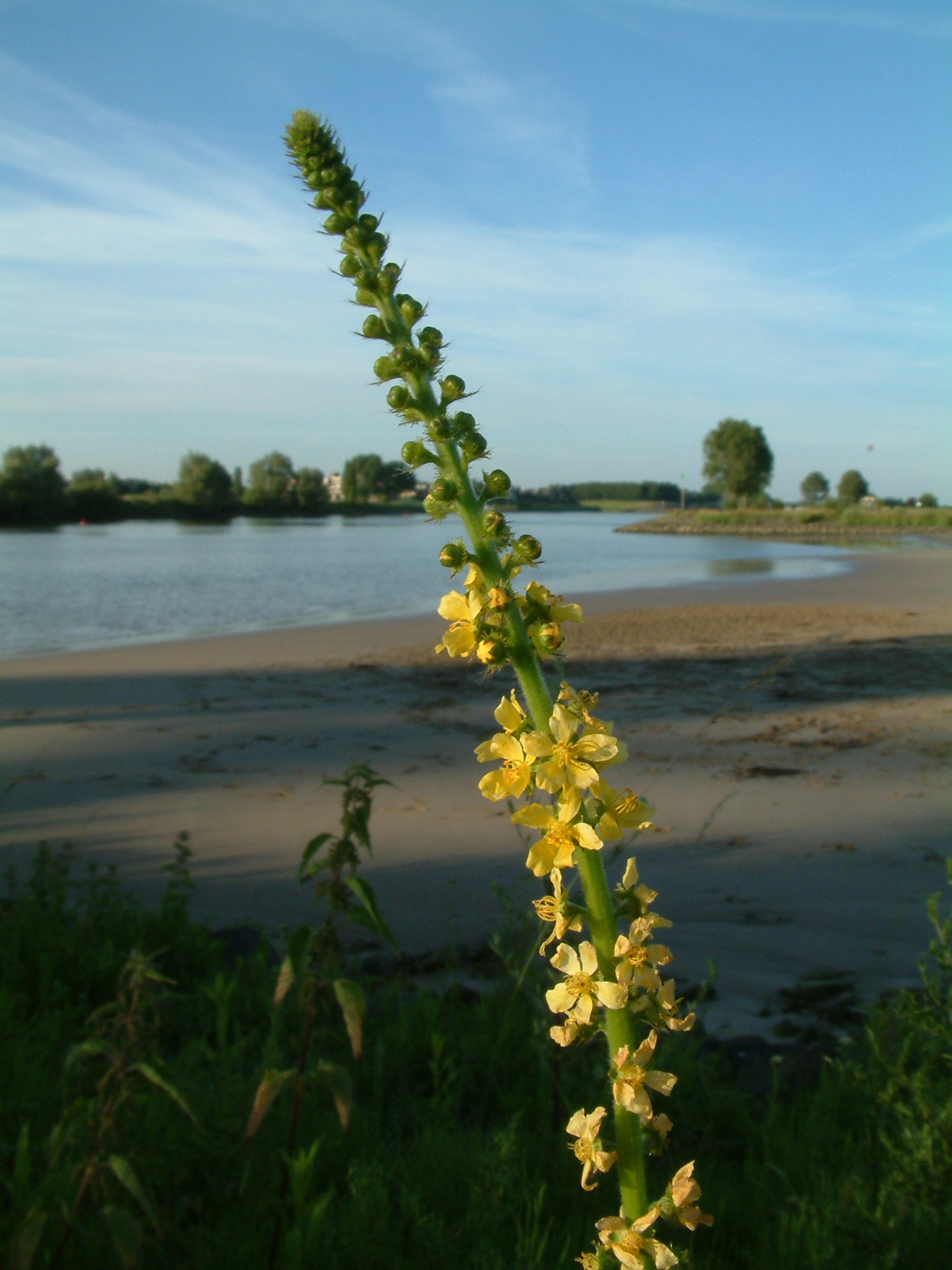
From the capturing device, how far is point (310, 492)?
98562 mm

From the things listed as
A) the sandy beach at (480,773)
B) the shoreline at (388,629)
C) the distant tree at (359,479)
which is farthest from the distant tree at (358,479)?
the sandy beach at (480,773)

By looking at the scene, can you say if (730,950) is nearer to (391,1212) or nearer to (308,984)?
(391,1212)

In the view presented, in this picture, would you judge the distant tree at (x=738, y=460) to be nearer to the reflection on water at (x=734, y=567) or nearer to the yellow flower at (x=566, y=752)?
the reflection on water at (x=734, y=567)

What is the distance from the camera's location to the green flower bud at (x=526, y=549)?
1.10 m

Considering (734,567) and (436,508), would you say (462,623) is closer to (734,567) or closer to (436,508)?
(436,508)

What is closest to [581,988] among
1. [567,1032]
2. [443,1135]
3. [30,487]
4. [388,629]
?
[567,1032]

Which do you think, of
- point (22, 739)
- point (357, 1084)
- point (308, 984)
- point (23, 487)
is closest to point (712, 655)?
point (22, 739)

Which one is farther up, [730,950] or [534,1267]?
[534,1267]

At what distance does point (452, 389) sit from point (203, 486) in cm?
9198

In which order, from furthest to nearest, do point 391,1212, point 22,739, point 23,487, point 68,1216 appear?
point 23,487
point 22,739
point 391,1212
point 68,1216

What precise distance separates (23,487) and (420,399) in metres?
73.8

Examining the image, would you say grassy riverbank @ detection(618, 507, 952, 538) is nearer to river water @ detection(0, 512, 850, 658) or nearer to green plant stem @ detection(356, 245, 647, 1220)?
river water @ detection(0, 512, 850, 658)

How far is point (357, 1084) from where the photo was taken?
338 centimetres

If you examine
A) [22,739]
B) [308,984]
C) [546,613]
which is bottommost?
[22,739]
